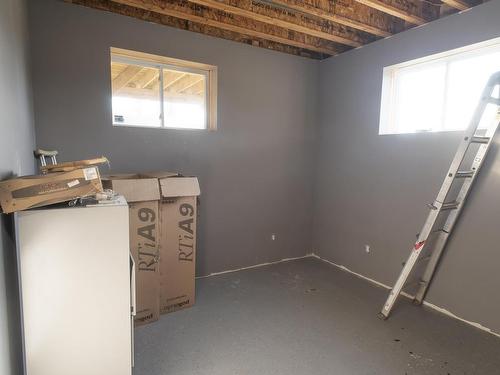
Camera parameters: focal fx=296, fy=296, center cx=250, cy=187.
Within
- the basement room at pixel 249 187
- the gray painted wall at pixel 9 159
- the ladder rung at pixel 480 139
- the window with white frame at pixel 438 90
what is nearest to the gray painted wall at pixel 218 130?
the basement room at pixel 249 187

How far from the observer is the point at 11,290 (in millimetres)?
1330

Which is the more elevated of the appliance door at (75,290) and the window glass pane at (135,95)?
the window glass pane at (135,95)

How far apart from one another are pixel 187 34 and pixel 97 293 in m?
Answer: 2.60

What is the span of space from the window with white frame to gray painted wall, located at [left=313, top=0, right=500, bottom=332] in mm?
125

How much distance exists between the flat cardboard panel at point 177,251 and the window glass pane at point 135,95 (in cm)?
103

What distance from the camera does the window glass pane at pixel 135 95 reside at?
9.41 ft

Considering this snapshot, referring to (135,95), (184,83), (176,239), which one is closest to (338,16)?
(184,83)

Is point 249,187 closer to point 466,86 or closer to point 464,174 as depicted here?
point 464,174

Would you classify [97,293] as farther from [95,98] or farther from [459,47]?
[459,47]

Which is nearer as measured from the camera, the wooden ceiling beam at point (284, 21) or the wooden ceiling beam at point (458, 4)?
the wooden ceiling beam at point (458, 4)

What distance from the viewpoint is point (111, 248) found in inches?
56.4

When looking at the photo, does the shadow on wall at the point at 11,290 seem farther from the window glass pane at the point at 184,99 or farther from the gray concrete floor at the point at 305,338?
the window glass pane at the point at 184,99

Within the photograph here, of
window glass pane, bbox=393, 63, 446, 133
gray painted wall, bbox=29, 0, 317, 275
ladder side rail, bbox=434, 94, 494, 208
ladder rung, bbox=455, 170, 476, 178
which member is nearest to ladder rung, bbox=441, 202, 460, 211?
ladder side rail, bbox=434, 94, 494, 208

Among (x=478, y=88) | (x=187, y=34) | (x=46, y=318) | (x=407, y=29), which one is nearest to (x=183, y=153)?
(x=187, y=34)
